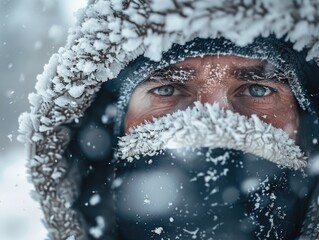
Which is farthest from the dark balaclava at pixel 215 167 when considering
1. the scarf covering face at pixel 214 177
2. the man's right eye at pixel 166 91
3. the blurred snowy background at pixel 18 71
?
the blurred snowy background at pixel 18 71

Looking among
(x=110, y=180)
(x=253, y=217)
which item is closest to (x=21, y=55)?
(x=110, y=180)

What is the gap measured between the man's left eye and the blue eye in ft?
0.97

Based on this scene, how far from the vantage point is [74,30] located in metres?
2.45

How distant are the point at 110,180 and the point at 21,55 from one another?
6898mm

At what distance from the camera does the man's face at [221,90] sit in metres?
2.52

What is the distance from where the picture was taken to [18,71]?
31.5 ft

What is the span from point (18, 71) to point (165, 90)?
23.7 feet

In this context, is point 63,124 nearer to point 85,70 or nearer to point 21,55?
point 85,70

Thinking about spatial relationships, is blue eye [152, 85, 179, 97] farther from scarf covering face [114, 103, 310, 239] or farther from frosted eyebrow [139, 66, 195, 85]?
scarf covering face [114, 103, 310, 239]

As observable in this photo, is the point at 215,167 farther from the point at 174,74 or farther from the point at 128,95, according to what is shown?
the point at 128,95

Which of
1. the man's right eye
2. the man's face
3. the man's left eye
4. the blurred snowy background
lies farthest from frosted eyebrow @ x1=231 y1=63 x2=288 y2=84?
the blurred snowy background

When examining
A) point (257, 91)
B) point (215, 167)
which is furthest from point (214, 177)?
point (257, 91)

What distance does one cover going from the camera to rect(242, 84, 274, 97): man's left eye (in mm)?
2670

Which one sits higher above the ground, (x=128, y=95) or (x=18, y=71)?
(x=18, y=71)
